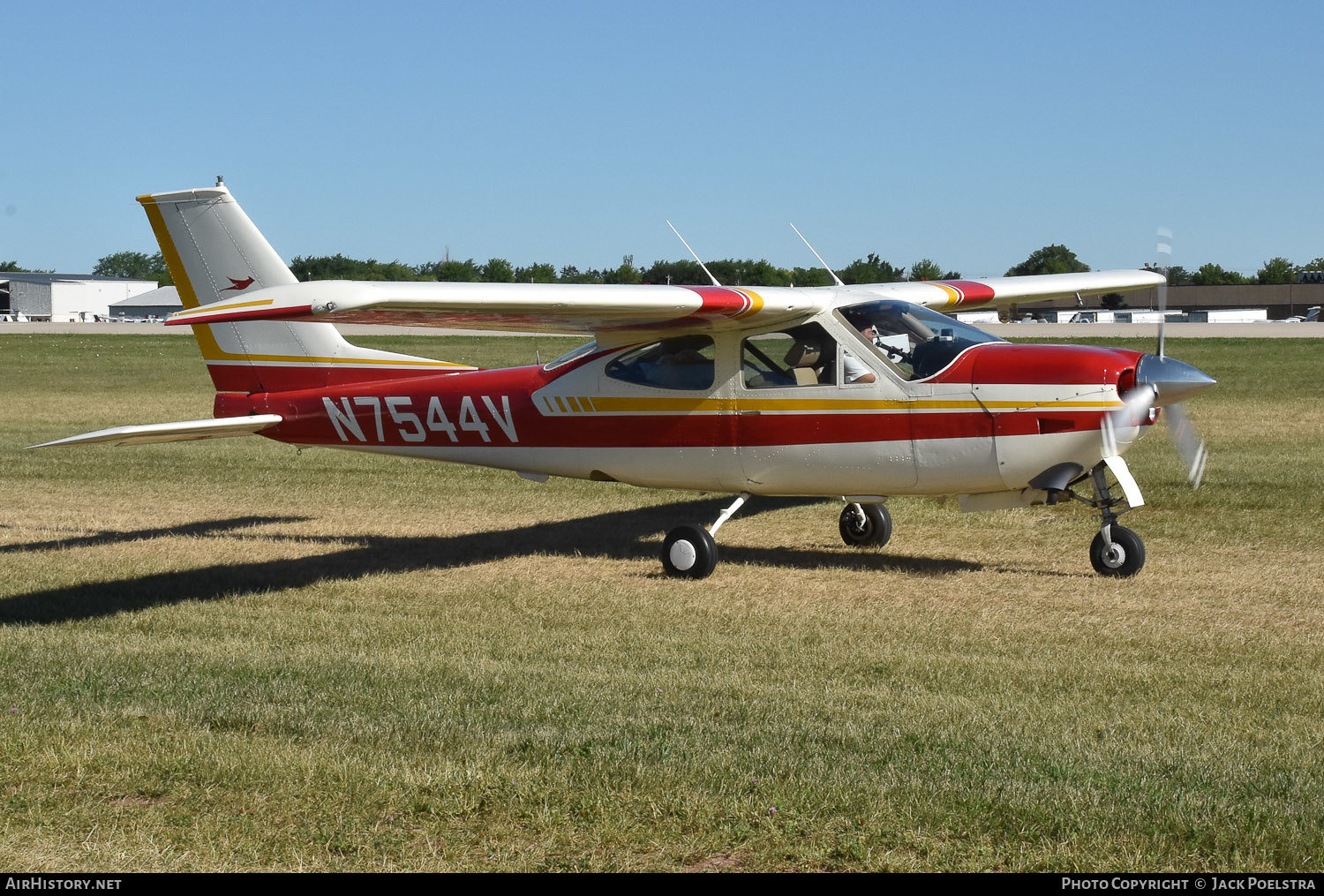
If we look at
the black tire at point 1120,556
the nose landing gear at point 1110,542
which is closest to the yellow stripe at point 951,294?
the nose landing gear at point 1110,542

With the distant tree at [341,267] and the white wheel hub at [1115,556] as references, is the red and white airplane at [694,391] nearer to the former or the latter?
the white wheel hub at [1115,556]

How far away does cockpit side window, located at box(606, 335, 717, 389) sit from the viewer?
1027 cm

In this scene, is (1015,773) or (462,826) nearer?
(462,826)

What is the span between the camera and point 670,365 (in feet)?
34.1

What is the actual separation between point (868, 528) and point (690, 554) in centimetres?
204

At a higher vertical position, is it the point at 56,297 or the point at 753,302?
the point at 56,297

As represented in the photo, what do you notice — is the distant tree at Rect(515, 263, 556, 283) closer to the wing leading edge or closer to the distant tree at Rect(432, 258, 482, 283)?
the distant tree at Rect(432, 258, 482, 283)

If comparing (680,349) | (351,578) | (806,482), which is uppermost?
(680,349)

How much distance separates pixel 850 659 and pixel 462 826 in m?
3.14

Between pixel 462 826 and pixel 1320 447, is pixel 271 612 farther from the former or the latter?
pixel 1320 447

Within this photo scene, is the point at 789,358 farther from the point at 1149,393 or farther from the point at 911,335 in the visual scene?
the point at 1149,393

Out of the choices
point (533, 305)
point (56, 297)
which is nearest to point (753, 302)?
point (533, 305)

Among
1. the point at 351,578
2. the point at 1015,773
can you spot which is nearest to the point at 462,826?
the point at 1015,773

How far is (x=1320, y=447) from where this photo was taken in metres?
17.0
